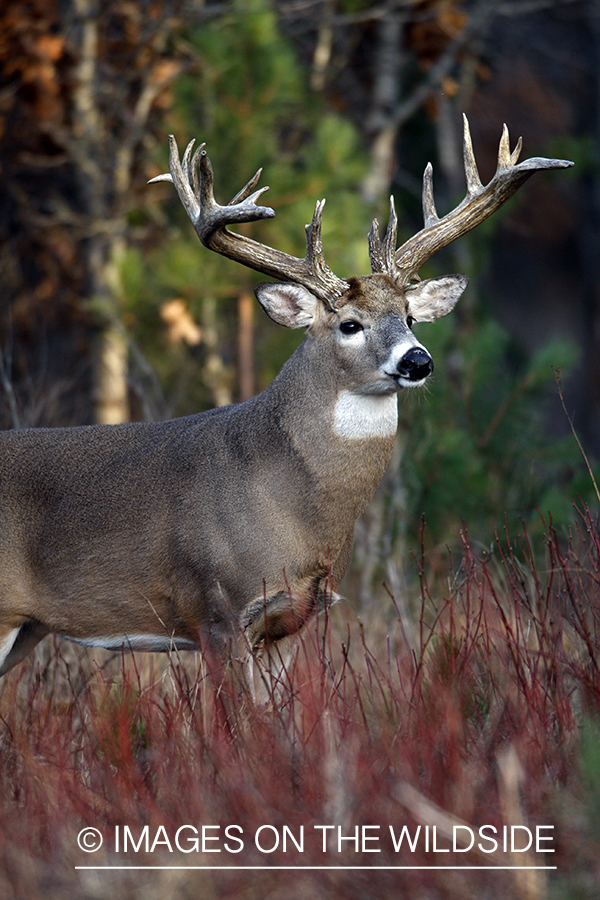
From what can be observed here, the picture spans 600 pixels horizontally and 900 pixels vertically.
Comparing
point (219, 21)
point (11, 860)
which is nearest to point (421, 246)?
point (11, 860)

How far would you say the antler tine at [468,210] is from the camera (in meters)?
4.30

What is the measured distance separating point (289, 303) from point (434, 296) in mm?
668

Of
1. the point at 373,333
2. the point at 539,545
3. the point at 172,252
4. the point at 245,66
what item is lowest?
the point at 539,545

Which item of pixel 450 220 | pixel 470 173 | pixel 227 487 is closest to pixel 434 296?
pixel 450 220

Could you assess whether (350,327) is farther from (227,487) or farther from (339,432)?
(227,487)

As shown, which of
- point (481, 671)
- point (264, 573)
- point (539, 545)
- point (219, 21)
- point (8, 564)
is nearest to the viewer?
point (481, 671)

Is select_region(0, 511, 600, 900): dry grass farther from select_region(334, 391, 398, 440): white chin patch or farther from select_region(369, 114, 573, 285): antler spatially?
select_region(369, 114, 573, 285): antler

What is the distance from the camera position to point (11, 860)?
2.50 meters

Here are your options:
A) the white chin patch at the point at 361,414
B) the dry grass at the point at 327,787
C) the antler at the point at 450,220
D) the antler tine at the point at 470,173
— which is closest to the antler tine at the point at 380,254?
the antler at the point at 450,220

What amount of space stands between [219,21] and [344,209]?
1767 millimetres

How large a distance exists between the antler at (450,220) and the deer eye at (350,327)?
32cm

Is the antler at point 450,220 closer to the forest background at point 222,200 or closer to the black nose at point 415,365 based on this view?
the black nose at point 415,365

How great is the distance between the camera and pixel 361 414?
13.1 ft

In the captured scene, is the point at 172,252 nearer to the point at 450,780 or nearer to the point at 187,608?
the point at 187,608
